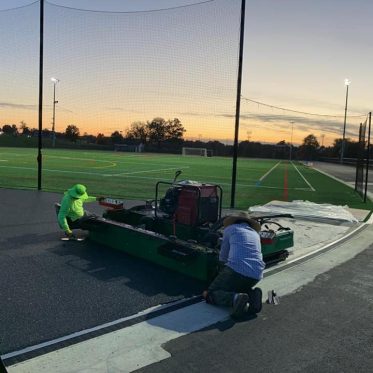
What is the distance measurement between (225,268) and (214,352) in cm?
120

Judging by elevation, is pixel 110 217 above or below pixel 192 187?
below

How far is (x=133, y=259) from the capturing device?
6.60 metres

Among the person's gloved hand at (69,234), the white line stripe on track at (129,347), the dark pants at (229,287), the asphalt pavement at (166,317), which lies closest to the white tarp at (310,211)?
the asphalt pavement at (166,317)

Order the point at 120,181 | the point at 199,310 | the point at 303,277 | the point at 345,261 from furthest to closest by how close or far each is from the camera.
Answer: the point at 120,181 → the point at 345,261 → the point at 303,277 → the point at 199,310

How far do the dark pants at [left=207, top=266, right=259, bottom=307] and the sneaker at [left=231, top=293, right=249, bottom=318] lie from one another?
0.62ft

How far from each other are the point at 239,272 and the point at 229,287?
0.21m

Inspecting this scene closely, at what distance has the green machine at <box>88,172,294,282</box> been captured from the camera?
5582 millimetres

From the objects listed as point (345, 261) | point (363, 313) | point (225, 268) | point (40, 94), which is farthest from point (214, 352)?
point (40, 94)

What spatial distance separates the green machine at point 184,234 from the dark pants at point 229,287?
23.4 inches

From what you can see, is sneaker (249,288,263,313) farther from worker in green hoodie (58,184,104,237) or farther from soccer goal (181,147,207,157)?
soccer goal (181,147,207,157)

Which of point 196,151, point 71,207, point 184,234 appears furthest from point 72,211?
point 196,151

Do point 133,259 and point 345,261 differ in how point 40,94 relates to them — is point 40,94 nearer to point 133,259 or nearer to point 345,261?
point 133,259

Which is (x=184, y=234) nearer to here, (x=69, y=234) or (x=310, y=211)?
(x=69, y=234)

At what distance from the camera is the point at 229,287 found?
4.82 m
